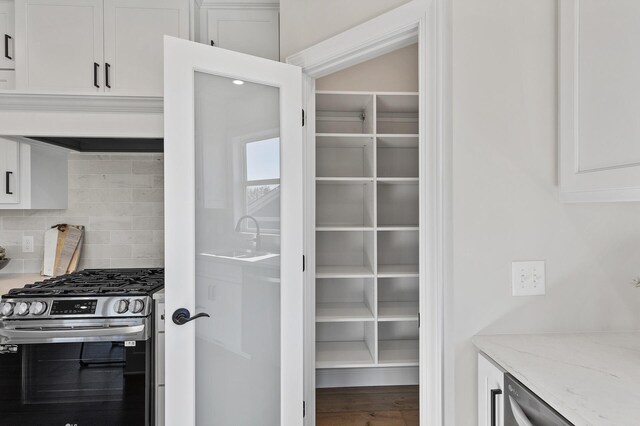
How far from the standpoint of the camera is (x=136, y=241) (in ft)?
8.02

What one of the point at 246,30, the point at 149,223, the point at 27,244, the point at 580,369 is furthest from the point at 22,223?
the point at 580,369

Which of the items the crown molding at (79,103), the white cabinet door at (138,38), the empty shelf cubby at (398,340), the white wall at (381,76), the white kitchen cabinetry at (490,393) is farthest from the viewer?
the white wall at (381,76)

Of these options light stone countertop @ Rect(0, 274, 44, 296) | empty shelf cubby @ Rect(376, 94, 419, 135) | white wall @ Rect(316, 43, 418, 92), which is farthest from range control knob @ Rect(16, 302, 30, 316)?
empty shelf cubby @ Rect(376, 94, 419, 135)

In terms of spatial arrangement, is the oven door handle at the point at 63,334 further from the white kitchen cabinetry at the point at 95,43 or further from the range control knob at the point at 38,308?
the white kitchen cabinetry at the point at 95,43

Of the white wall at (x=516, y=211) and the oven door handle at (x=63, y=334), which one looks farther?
the oven door handle at (x=63, y=334)

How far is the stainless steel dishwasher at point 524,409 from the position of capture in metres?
0.81

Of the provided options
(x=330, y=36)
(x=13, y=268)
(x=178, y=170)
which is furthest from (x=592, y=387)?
(x=13, y=268)

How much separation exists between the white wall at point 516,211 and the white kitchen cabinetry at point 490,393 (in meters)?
0.06

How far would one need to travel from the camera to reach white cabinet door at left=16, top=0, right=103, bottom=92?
2039 millimetres

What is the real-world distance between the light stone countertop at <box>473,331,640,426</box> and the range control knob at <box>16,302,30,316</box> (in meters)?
2.10

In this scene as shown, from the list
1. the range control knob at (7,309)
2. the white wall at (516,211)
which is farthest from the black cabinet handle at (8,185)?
the white wall at (516,211)

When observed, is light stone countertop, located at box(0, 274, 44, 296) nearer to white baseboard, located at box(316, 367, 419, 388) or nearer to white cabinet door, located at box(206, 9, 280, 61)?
white cabinet door, located at box(206, 9, 280, 61)

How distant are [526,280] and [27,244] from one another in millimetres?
Answer: 2996

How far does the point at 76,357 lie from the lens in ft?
5.79
